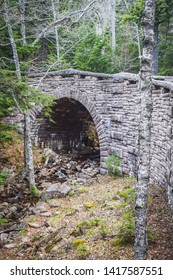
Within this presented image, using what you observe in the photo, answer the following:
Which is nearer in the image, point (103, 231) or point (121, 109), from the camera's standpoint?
point (103, 231)

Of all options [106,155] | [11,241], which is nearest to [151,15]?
[11,241]

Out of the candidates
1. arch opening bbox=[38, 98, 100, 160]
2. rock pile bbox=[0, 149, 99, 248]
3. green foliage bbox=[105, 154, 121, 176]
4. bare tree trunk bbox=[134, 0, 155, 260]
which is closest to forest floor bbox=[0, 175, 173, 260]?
rock pile bbox=[0, 149, 99, 248]

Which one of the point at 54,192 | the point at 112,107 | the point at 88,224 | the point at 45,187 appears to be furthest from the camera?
the point at 112,107

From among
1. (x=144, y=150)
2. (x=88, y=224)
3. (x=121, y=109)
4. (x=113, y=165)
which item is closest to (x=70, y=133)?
(x=113, y=165)

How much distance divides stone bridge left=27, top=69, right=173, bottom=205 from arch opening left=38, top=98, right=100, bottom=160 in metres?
0.05

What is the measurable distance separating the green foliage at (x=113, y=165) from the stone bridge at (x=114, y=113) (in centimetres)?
20

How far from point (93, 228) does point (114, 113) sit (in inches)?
216

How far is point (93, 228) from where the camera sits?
719 centimetres

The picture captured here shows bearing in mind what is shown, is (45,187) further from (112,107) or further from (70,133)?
(70,133)

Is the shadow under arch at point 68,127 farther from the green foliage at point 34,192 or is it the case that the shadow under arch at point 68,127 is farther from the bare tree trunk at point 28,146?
the green foliage at point 34,192

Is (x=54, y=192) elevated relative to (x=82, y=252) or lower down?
elevated

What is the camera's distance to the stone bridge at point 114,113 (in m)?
8.11

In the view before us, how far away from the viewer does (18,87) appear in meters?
6.48
